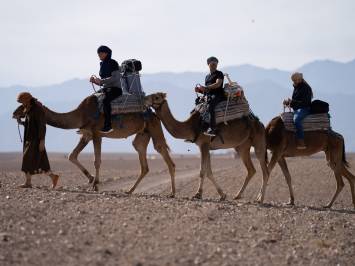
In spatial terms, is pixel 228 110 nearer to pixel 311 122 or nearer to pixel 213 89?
pixel 213 89

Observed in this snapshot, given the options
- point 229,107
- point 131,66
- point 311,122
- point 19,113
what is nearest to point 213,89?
point 229,107

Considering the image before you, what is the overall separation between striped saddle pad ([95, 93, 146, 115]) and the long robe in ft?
4.88

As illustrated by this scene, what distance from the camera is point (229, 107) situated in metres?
15.5

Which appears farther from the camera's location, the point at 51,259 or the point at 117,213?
the point at 117,213

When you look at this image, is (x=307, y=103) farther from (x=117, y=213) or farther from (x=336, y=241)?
(x=117, y=213)

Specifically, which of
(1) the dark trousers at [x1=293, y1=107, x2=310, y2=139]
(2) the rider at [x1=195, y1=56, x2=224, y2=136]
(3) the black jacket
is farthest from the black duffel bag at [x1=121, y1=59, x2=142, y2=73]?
(1) the dark trousers at [x1=293, y1=107, x2=310, y2=139]

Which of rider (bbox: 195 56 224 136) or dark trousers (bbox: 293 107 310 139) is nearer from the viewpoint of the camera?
rider (bbox: 195 56 224 136)

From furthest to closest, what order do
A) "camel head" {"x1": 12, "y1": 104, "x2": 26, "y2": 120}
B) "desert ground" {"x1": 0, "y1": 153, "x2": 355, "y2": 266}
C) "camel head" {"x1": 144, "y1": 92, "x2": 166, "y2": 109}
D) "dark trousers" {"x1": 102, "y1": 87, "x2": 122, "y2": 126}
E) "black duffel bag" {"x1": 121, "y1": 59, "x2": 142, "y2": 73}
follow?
"black duffel bag" {"x1": 121, "y1": 59, "x2": 142, "y2": 73}
"dark trousers" {"x1": 102, "y1": 87, "x2": 122, "y2": 126}
"camel head" {"x1": 144, "y1": 92, "x2": 166, "y2": 109}
"camel head" {"x1": 12, "y1": 104, "x2": 26, "y2": 120}
"desert ground" {"x1": 0, "y1": 153, "x2": 355, "y2": 266}

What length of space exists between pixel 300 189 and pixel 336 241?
14.4 meters

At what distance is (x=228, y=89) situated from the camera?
51.3 feet

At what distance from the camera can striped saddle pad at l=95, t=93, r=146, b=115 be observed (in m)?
15.6

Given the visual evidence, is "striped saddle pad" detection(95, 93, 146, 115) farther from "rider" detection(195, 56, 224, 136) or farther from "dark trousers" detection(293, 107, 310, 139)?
"dark trousers" detection(293, 107, 310, 139)

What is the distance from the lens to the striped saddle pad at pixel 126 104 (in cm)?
1559

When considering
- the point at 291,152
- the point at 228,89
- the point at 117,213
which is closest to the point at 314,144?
the point at 291,152
